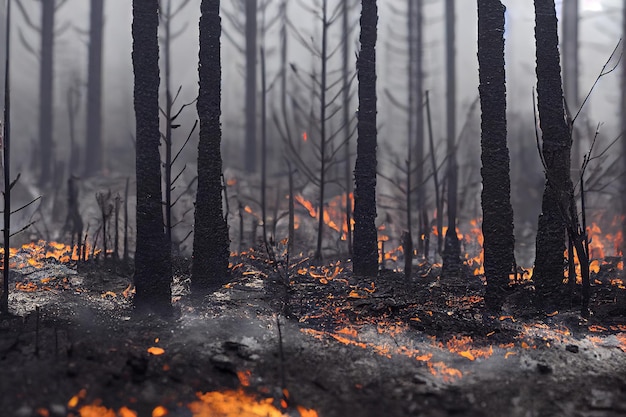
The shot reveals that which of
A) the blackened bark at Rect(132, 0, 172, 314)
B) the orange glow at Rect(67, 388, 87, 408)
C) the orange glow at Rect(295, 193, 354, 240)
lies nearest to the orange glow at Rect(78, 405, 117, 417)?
the orange glow at Rect(67, 388, 87, 408)

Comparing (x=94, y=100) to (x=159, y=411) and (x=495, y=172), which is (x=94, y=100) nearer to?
(x=495, y=172)

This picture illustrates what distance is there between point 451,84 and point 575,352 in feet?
52.9

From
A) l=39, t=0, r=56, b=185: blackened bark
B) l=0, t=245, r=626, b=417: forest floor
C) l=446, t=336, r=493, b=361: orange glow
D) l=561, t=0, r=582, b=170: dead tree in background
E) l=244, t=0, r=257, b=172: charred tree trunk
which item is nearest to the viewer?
l=0, t=245, r=626, b=417: forest floor

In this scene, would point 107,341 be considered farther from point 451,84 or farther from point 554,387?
point 451,84

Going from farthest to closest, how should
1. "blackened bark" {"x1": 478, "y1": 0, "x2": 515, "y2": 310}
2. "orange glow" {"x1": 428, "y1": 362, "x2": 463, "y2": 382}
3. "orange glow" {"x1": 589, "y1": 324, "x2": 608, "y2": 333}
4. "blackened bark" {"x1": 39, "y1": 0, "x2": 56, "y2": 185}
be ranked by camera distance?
1. "blackened bark" {"x1": 39, "y1": 0, "x2": 56, "y2": 185}
2. "blackened bark" {"x1": 478, "y1": 0, "x2": 515, "y2": 310}
3. "orange glow" {"x1": 589, "y1": 324, "x2": 608, "y2": 333}
4. "orange glow" {"x1": 428, "y1": 362, "x2": 463, "y2": 382}

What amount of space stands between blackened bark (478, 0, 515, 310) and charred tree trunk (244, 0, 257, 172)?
16.5 meters

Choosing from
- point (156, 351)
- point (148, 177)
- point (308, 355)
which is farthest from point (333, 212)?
point (156, 351)

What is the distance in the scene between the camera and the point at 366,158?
432 inches

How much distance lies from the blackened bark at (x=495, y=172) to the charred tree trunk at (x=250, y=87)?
16515 millimetres

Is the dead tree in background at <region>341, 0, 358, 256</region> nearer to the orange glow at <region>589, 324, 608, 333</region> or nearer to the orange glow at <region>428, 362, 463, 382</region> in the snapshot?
the orange glow at <region>589, 324, 608, 333</region>

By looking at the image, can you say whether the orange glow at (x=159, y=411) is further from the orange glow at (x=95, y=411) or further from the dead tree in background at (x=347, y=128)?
the dead tree in background at (x=347, y=128)

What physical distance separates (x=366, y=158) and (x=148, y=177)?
16.2ft

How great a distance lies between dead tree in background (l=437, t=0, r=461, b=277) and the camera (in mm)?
12078

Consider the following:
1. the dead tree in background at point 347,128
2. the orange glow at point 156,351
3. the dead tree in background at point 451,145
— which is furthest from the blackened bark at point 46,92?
the orange glow at point 156,351
